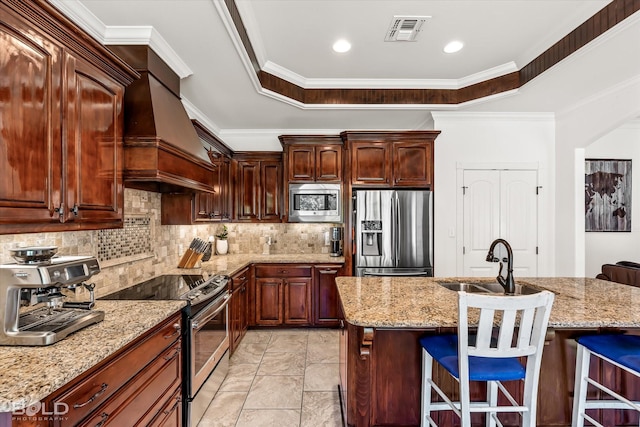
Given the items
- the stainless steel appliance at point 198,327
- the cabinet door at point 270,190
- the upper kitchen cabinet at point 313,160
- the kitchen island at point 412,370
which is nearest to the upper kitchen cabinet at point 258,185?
the cabinet door at point 270,190

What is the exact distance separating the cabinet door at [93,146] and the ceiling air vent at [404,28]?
204cm

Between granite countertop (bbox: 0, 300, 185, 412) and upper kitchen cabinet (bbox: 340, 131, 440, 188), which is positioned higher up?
upper kitchen cabinet (bbox: 340, 131, 440, 188)

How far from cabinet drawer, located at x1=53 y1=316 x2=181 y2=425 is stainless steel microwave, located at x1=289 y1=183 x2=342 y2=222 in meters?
2.53

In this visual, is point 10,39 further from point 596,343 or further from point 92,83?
point 596,343

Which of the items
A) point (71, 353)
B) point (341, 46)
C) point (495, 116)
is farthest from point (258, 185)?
point (71, 353)

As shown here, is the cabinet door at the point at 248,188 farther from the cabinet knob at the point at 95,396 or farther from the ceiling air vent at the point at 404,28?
the cabinet knob at the point at 95,396

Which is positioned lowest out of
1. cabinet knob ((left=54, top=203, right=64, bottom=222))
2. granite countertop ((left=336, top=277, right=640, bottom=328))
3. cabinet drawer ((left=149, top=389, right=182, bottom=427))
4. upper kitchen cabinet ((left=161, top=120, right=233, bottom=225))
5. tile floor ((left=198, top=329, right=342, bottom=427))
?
tile floor ((left=198, top=329, right=342, bottom=427))

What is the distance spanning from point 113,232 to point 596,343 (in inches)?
124

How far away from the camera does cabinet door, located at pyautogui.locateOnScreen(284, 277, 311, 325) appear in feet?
13.2

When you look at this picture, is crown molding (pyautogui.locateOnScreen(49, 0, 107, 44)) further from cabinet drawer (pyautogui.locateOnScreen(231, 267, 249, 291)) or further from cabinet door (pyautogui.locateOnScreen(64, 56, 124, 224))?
cabinet drawer (pyautogui.locateOnScreen(231, 267, 249, 291))

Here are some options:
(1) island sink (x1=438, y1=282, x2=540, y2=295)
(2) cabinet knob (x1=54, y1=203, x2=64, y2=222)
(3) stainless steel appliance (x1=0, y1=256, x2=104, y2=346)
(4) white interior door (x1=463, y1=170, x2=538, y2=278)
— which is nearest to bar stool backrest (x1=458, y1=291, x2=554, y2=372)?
(1) island sink (x1=438, y1=282, x2=540, y2=295)

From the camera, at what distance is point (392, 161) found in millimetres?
3926

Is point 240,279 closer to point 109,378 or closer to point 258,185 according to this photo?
point 258,185

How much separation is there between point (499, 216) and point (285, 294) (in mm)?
2806
